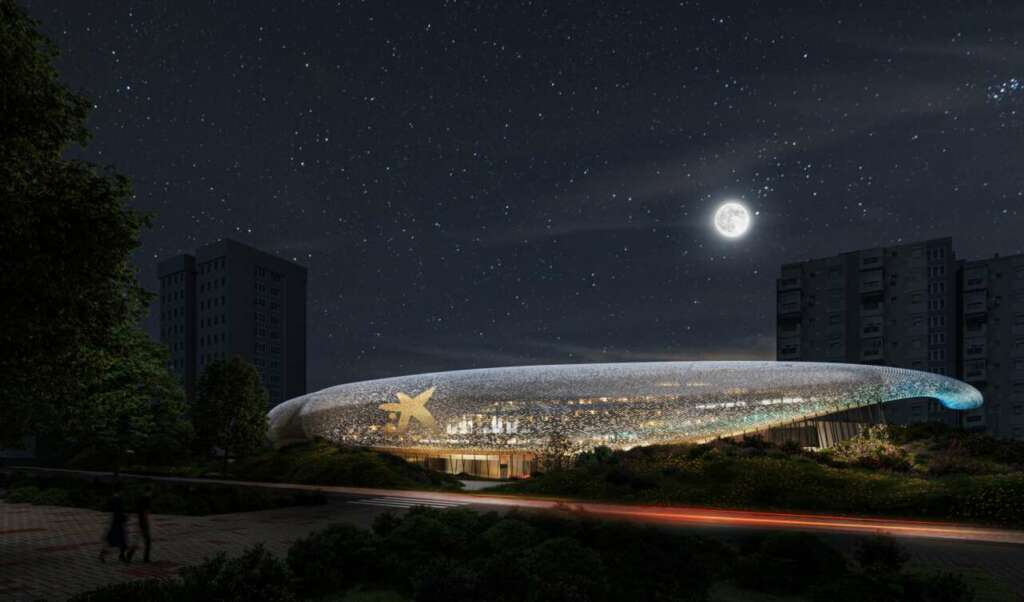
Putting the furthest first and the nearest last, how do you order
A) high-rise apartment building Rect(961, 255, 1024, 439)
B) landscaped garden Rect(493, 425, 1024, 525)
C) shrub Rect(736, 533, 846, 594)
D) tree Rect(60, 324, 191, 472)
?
1. high-rise apartment building Rect(961, 255, 1024, 439)
2. landscaped garden Rect(493, 425, 1024, 525)
3. tree Rect(60, 324, 191, 472)
4. shrub Rect(736, 533, 846, 594)

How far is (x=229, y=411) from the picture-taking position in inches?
1667

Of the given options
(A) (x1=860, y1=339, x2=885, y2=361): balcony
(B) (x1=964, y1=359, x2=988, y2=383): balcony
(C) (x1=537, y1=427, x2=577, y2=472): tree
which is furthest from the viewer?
(A) (x1=860, y1=339, x2=885, y2=361): balcony

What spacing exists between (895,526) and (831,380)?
17.8 m

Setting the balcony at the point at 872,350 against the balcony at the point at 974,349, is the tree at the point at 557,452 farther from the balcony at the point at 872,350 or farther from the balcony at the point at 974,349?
the balcony at the point at 974,349

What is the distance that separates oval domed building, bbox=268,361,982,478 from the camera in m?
33.2

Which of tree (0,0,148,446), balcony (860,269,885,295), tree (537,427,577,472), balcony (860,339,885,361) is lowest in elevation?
tree (537,427,577,472)

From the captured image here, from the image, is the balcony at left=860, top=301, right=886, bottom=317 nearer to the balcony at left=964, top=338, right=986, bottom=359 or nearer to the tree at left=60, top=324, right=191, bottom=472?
the balcony at left=964, top=338, right=986, bottom=359

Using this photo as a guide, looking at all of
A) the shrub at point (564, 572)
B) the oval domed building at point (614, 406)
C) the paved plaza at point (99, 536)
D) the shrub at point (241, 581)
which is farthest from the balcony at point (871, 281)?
the shrub at point (241, 581)

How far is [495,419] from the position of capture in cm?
3788

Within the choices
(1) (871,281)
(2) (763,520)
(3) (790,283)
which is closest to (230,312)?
(3) (790,283)

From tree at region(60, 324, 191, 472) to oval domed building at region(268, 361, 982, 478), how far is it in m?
13.1

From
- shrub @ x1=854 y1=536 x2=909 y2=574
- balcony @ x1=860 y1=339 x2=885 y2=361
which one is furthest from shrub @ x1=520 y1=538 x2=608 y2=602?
balcony @ x1=860 y1=339 x2=885 y2=361

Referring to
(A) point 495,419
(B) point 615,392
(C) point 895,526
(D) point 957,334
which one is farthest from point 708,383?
(D) point 957,334

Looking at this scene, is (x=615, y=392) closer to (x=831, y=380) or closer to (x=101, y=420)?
(x=831, y=380)
